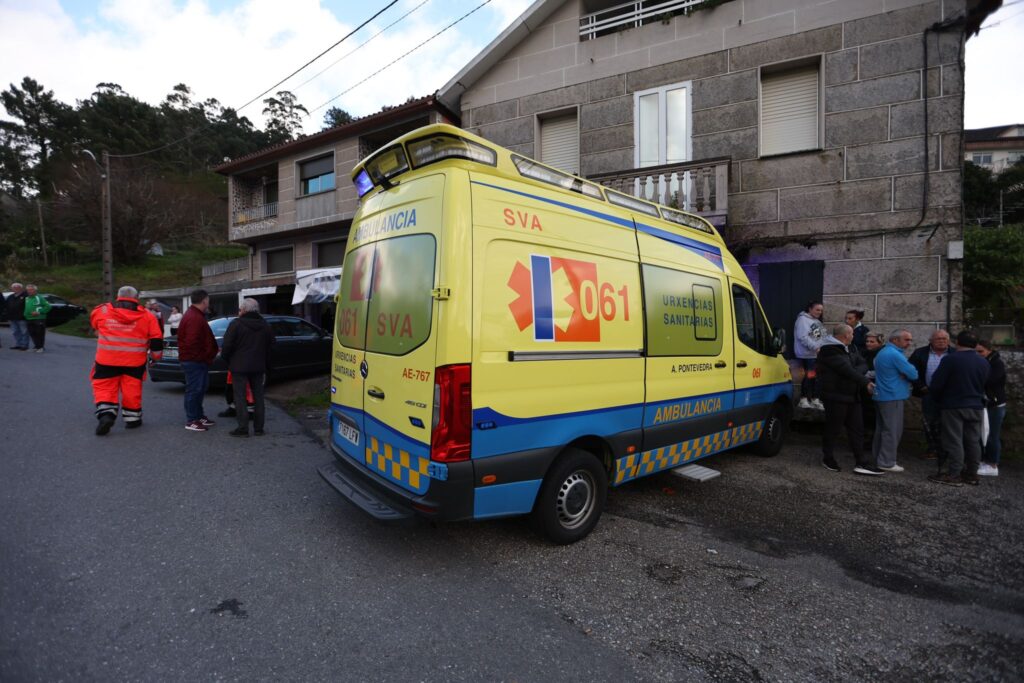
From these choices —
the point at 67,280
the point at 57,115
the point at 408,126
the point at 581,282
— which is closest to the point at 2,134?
the point at 57,115

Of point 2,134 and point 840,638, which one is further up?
point 2,134

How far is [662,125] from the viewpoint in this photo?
9.09m

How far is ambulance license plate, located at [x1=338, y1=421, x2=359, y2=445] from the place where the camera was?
3.51 m

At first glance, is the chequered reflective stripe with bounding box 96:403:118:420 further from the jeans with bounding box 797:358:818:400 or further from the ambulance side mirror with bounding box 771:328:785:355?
the jeans with bounding box 797:358:818:400

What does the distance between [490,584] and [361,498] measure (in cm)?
101

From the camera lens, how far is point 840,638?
2.49 metres

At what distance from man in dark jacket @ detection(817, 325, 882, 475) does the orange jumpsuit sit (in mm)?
7877

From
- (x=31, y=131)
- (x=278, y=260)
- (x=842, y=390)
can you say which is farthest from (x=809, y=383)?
(x=31, y=131)

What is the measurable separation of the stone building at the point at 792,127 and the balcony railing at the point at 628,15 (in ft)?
0.13

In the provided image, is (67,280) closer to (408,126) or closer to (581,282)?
(408,126)

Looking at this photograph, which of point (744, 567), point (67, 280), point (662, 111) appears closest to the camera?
point (744, 567)

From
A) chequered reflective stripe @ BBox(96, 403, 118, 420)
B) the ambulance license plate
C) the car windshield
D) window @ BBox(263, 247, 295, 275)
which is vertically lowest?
chequered reflective stripe @ BBox(96, 403, 118, 420)

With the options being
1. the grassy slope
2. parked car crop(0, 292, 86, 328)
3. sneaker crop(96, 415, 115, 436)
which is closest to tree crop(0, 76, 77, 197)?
the grassy slope

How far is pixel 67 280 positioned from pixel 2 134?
77.0 ft
